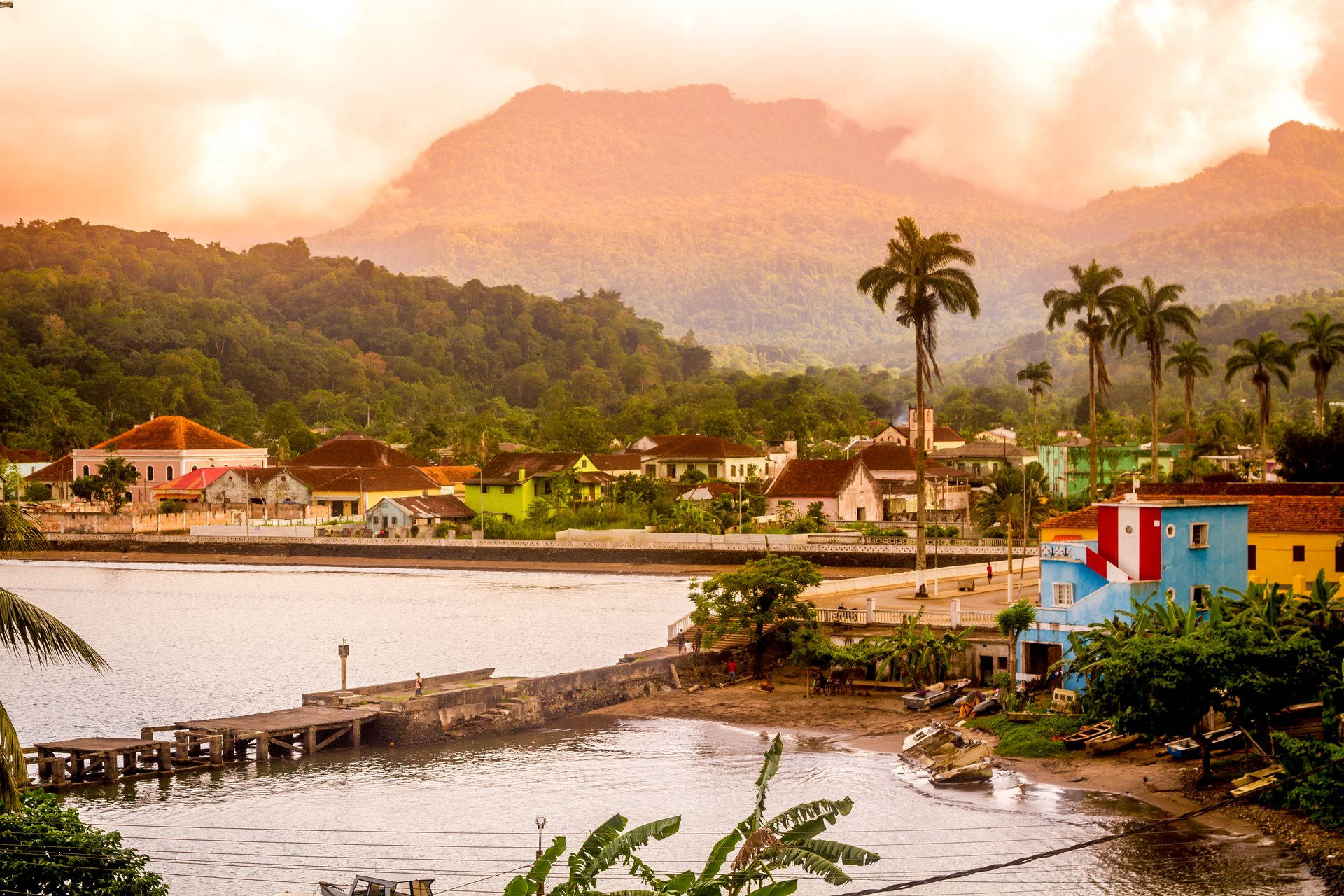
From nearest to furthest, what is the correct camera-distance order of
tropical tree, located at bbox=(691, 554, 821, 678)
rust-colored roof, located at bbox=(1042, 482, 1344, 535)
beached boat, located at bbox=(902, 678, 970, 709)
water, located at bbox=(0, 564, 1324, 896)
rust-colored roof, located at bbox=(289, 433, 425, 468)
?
water, located at bbox=(0, 564, 1324, 896)
beached boat, located at bbox=(902, 678, 970, 709)
rust-colored roof, located at bbox=(1042, 482, 1344, 535)
tropical tree, located at bbox=(691, 554, 821, 678)
rust-colored roof, located at bbox=(289, 433, 425, 468)

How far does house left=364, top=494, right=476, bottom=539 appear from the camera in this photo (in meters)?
92.4

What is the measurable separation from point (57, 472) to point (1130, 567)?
3943 inches

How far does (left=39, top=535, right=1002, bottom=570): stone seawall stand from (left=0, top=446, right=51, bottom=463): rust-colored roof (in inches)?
1203

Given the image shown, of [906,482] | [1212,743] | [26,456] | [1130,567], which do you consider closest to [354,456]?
[26,456]

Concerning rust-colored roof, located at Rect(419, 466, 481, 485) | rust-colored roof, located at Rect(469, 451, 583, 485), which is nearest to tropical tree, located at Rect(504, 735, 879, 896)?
rust-colored roof, located at Rect(469, 451, 583, 485)

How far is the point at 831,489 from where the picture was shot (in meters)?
87.6

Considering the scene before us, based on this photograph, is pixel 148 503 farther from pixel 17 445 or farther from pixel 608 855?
pixel 608 855

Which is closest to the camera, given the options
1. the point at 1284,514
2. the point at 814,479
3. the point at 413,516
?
the point at 1284,514

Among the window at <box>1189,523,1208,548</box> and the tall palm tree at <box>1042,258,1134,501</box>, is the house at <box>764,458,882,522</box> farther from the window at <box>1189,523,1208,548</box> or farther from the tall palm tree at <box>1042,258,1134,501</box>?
the window at <box>1189,523,1208,548</box>

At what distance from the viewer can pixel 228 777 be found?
110ft

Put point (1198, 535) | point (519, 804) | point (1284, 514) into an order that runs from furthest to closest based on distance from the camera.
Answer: point (1284, 514)
point (1198, 535)
point (519, 804)

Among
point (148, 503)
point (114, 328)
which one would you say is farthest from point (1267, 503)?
point (114, 328)

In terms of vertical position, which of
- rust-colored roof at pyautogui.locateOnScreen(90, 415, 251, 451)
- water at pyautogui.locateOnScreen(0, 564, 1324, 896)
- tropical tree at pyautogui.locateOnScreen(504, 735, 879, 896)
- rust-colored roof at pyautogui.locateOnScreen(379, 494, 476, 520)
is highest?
rust-colored roof at pyautogui.locateOnScreen(90, 415, 251, 451)

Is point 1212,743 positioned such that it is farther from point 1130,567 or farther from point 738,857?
point 738,857
